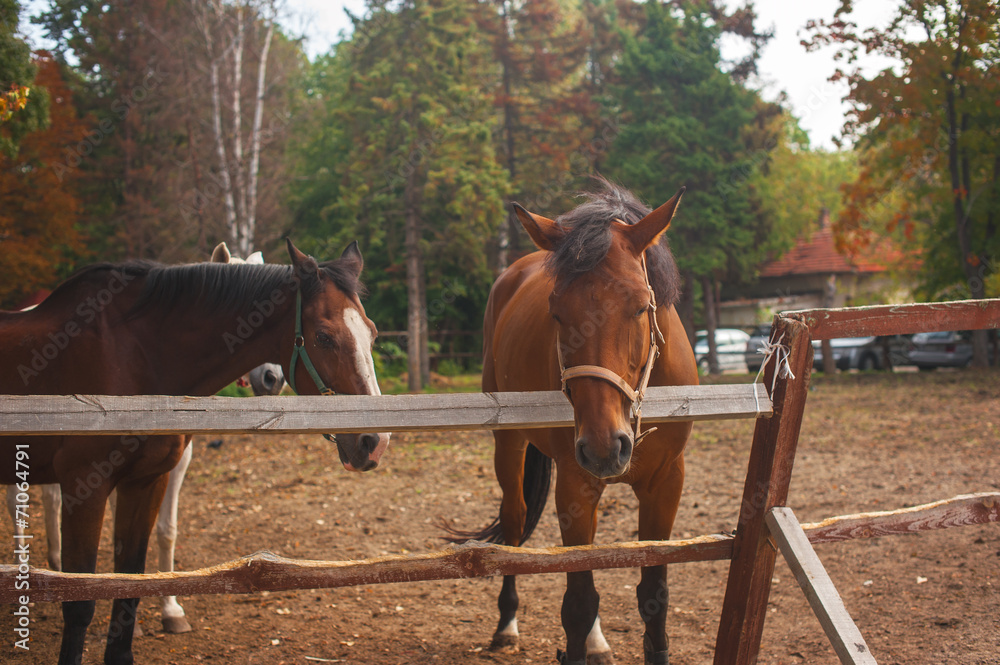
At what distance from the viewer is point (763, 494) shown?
2.47 meters

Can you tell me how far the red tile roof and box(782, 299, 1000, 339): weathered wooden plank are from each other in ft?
99.6

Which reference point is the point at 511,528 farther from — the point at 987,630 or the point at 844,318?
the point at 987,630

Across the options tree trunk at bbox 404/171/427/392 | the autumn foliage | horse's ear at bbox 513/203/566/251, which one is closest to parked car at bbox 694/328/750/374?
tree trunk at bbox 404/171/427/392

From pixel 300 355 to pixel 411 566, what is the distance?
4.04ft

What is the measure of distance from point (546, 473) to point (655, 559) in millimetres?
1821

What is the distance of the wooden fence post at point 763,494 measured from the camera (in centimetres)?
241

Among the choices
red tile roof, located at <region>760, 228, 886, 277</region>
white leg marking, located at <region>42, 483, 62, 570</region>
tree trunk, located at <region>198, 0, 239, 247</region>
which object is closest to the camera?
white leg marking, located at <region>42, 483, 62, 570</region>

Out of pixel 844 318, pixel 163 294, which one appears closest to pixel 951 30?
pixel 844 318

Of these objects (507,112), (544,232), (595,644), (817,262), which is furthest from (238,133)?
(817,262)

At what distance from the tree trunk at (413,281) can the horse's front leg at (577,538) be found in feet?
47.7

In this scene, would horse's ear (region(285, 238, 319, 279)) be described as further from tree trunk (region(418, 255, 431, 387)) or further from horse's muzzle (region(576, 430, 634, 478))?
tree trunk (region(418, 255, 431, 387))

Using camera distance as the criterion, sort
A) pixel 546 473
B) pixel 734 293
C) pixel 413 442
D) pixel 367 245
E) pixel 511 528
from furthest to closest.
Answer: pixel 734 293
pixel 367 245
pixel 413 442
pixel 546 473
pixel 511 528

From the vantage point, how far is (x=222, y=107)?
1805 cm

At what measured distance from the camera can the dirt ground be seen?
12.2 ft
